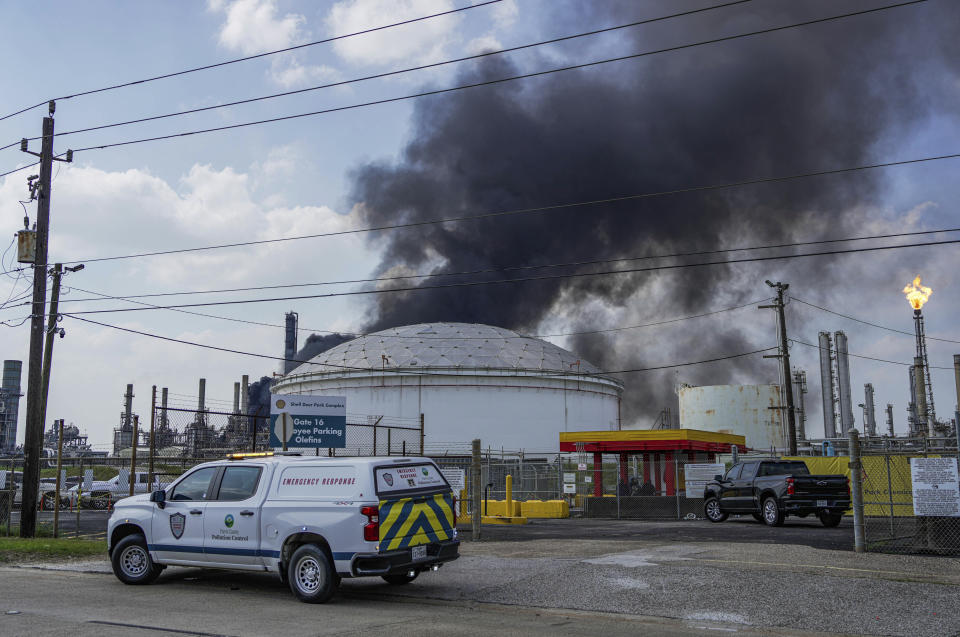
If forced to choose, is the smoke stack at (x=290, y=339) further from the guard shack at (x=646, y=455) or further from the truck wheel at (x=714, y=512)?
the truck wheel at (x=714, y=512)

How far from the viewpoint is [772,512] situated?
75.5 ft

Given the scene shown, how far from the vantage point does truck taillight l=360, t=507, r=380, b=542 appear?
1055 centimetres

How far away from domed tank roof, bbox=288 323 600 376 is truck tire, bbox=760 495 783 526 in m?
31.8

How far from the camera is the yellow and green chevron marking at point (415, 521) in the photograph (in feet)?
35.3

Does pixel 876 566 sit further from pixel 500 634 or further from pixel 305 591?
pixel 305 591

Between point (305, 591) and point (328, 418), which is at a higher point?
point (328, 418)

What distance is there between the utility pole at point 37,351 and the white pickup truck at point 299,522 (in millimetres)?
9629

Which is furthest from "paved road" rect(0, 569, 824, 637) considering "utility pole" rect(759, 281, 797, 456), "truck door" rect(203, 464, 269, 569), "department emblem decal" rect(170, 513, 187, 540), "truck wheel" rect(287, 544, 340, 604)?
"utility pole" rect(759, 281, 797, 456)

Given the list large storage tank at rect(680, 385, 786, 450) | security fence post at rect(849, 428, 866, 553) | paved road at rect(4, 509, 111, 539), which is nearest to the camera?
security fence post at rect(849, 428, 866, 553)

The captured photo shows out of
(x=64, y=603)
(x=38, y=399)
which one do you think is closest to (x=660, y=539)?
(x=64, y=603)

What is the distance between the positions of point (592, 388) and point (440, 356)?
10.9 metres

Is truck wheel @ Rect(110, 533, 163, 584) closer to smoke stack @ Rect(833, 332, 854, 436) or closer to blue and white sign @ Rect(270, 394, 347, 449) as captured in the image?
blue and white sign @ Rect(270, 394, 347, 449)

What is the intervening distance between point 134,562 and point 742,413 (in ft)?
185

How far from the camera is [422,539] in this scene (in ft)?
36.8
